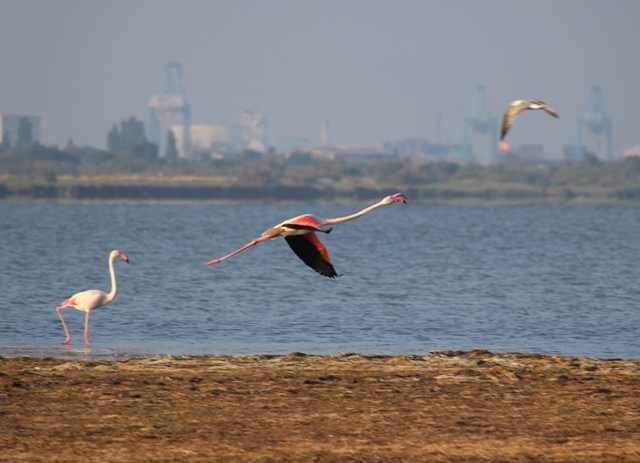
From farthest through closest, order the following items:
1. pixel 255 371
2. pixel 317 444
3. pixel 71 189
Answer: pixel 71 189
pixel 255 371
pixel 317 444

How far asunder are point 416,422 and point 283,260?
124 feet

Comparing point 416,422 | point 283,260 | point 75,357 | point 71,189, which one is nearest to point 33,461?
point 416,422

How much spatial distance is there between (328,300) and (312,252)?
14435mm

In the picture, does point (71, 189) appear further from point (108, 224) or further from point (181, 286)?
point (181, 286)

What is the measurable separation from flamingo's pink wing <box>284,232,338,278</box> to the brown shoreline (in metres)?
1.28

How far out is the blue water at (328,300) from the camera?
1886 cm

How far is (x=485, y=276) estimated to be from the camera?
37.3 metres

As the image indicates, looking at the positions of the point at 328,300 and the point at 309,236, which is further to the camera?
the point at 328,300

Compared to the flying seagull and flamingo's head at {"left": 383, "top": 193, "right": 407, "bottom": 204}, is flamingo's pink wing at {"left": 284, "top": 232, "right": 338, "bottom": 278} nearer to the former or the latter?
flamingo's head at {"left": 383, "top": 193, "right": 407, "bottom": 204}

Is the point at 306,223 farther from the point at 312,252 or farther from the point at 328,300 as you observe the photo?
the point at 328,300

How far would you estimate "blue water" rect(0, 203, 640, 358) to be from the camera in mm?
18859

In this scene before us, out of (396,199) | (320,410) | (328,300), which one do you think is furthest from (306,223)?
(328,300)

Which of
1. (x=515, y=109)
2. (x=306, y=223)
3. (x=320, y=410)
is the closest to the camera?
(x=320, y=410)

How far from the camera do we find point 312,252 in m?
12.5
